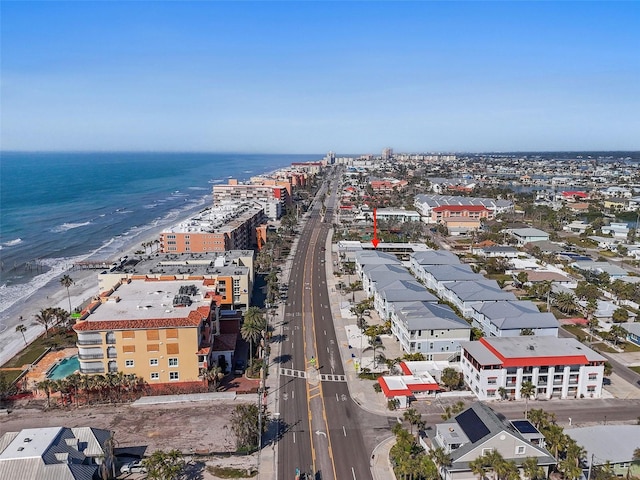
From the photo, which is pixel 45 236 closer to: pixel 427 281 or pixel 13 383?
pixel 13 383

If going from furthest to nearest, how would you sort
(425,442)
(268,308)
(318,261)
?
(318,261) < (268,308) < (425,442)

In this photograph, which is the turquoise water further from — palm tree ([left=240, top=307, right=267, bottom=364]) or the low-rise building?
the low-rise building

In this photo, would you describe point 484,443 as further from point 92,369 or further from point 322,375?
point 92,369

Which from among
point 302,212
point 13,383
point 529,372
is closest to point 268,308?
point 13,383

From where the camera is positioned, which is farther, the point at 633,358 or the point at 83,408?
the point at 633,358

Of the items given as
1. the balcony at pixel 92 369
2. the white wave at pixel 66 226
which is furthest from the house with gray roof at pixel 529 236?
the white wave at pixel 66 226

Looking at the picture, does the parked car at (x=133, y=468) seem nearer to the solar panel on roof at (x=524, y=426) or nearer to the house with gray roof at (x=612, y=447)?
the solar panel on roof at (x=524, y=426)

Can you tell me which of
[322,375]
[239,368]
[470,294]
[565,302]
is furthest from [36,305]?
[565,302]
